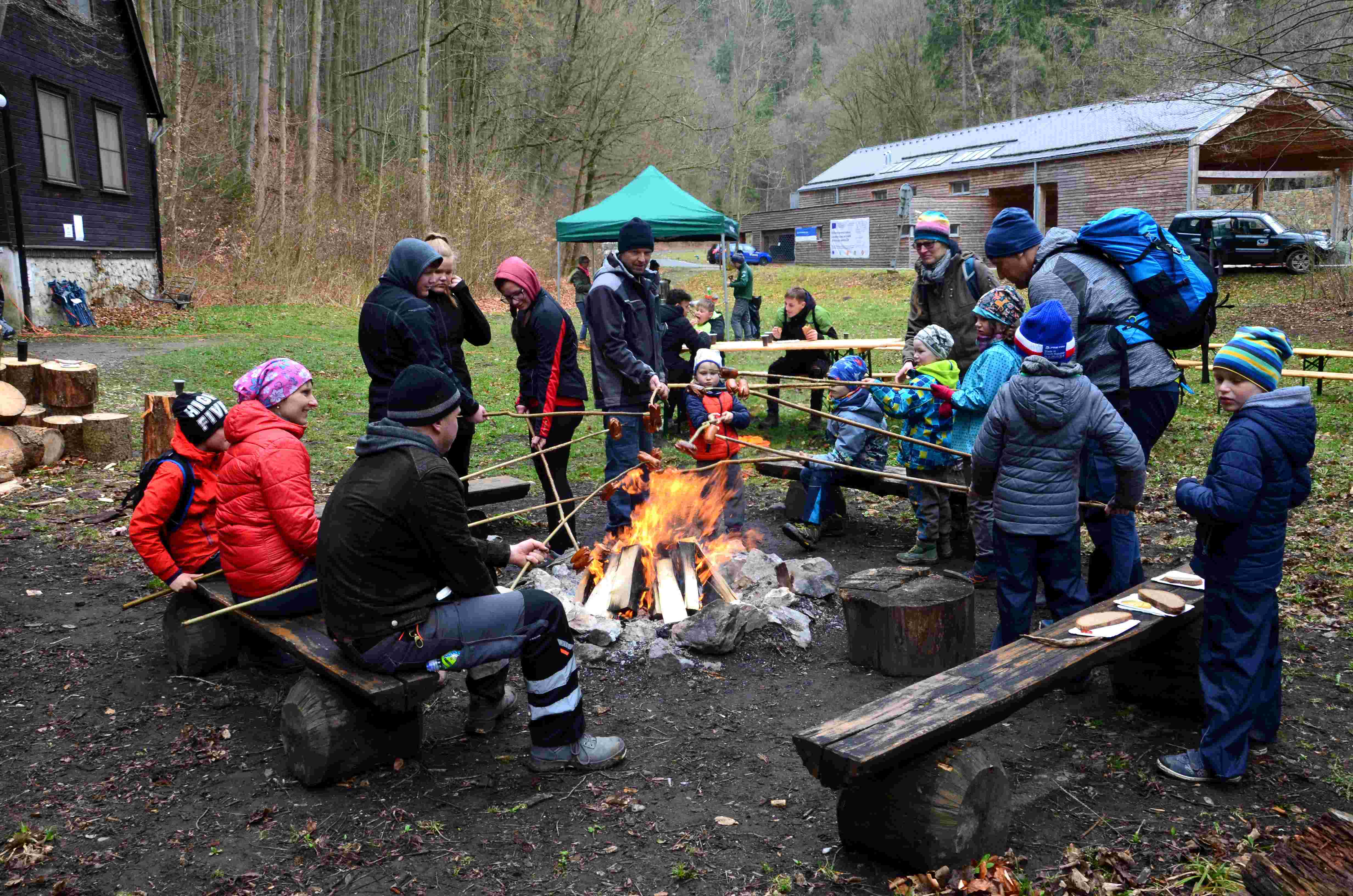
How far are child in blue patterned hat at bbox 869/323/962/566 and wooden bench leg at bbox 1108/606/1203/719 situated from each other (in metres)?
2.19

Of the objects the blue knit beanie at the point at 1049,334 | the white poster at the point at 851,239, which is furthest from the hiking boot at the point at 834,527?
the white poster at the point at 851,239

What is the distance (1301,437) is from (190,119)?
102 ft

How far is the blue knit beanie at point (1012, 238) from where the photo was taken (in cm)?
548

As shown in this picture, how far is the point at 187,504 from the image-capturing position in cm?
491

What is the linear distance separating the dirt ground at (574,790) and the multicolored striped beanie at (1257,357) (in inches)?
63.7

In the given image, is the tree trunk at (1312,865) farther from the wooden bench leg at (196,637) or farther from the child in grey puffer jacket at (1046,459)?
the wooden bench leg at (196,637)

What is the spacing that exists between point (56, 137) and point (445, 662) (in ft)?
66.2

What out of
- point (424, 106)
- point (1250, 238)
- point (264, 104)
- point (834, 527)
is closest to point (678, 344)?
point (834, 527)

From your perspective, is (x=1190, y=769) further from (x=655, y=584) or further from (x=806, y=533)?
(x=806, y=533)

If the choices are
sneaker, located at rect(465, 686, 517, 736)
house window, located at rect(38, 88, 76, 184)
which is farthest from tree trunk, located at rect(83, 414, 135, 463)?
house window, located at rect(38, 88, 76, 184)

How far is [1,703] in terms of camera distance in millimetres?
4641

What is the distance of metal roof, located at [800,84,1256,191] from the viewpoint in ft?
87.4

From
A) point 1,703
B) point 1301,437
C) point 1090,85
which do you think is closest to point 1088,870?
point 1301,437

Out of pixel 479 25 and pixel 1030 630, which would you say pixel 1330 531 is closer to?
pixel 1030 630
